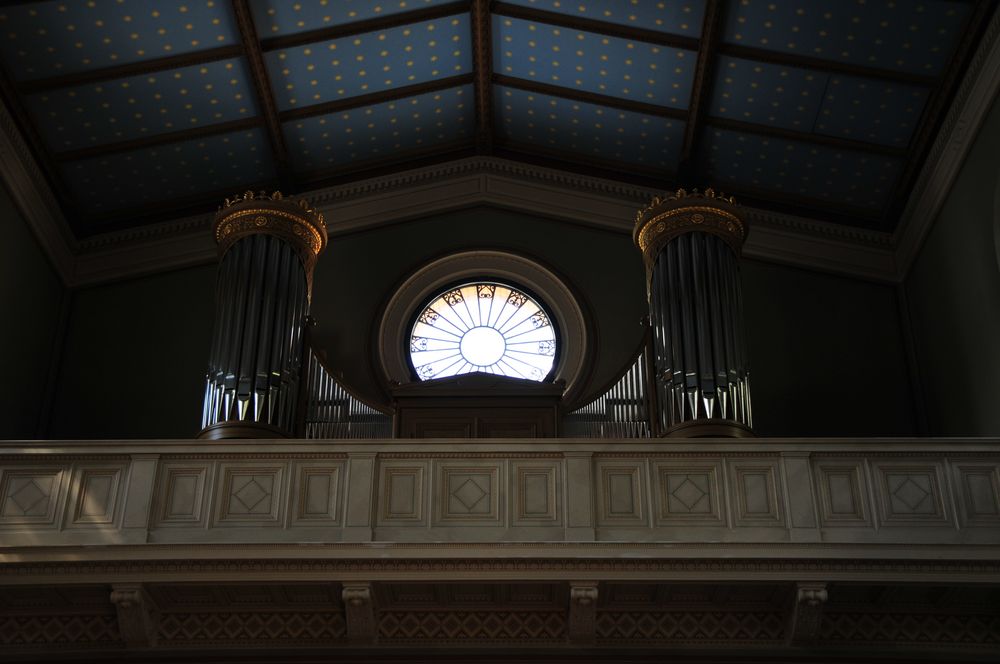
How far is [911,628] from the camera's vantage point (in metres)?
9.23

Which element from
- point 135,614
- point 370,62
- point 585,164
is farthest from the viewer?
point 585,164

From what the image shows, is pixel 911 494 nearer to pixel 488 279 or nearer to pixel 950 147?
pixel 950 147

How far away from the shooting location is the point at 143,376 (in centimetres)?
1274

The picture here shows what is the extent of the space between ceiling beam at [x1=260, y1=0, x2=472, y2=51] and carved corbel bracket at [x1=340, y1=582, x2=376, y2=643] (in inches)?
214

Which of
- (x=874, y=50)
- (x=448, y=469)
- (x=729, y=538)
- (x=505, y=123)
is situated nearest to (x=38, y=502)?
(x=448, y=469)

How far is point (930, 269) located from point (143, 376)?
771cm

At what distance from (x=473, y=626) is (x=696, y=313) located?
11.6 feet

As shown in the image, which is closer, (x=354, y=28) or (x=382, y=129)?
(x=354, y=28)

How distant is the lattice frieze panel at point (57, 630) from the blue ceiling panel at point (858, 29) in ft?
23.7

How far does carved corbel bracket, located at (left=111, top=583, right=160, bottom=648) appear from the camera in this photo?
29.1 ft

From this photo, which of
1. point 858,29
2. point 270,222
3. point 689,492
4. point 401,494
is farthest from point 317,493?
point 858,29

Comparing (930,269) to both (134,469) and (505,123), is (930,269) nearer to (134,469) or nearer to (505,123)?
(505,123)

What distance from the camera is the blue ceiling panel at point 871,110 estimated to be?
1158cm

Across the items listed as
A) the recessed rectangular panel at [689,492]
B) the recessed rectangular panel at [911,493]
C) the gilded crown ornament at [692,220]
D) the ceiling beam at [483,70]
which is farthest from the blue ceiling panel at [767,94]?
the recessed rectangular panel at [689,492]
